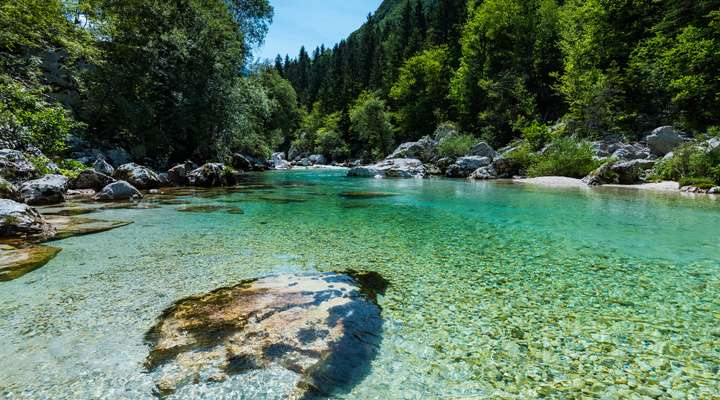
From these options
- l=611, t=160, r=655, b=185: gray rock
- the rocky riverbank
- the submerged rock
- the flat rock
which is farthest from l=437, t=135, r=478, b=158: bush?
the submerged rock

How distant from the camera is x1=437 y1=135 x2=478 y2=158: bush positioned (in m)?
34.6

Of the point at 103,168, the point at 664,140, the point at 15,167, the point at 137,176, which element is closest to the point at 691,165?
the point at 664,140

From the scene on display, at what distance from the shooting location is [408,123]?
54.2 metres

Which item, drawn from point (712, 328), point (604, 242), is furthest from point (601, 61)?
point (712, 328)

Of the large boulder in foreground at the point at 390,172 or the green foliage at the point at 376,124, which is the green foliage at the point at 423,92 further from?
the large boulder in foreground at the point at 390,172

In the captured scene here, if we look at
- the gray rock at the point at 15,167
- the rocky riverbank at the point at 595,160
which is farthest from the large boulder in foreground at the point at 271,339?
the rocky riverbank at the point at 595,160

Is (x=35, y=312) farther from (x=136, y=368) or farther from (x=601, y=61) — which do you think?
(x=601, y=61)

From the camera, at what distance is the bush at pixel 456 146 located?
34.6 metres

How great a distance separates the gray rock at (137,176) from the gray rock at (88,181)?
4.85 feet

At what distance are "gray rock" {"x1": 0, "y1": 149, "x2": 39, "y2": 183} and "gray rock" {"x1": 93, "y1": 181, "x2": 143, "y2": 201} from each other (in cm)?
194

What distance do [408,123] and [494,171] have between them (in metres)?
28.0

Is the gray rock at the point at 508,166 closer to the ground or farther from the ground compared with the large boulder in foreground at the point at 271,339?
farther from the ground

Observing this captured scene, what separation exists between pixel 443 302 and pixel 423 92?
53697 mm

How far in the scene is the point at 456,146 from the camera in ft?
115
